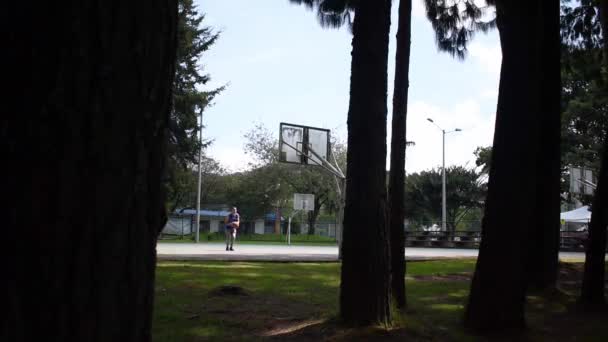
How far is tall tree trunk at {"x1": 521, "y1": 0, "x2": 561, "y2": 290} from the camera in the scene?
9086 millimetres

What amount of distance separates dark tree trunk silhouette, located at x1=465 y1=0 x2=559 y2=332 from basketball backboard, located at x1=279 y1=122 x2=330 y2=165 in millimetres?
15541

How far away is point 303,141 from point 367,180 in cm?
1650

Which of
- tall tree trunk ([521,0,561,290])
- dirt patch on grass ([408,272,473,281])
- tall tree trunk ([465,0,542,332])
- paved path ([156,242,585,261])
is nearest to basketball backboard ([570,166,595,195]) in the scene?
paved path ([156,242,585,261])

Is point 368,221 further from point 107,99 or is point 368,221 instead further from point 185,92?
point 185,92

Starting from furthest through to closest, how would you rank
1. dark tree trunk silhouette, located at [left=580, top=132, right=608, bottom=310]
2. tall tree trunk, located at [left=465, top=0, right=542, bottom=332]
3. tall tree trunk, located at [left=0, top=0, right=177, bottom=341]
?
dark tree trunk silhouette, located at [left=580, top=132, right=608, bottom=310]
tall tree trunk, located at [left=465, top=0, right=542, bottom=332]
tall tree trunk, located at [left=0, top=0, right=177, bottom=341]

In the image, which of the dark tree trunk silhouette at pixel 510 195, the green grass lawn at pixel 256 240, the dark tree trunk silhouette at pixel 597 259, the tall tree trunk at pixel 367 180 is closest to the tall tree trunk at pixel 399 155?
the dark tree trunk silhouette at pixel 510 195

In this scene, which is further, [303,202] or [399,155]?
[303,202]

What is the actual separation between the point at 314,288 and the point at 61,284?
8534 mm

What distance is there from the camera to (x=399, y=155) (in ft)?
26.2

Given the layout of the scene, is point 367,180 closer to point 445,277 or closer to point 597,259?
point 597,259

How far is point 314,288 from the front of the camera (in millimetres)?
9781

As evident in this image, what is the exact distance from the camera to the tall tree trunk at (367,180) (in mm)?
5684

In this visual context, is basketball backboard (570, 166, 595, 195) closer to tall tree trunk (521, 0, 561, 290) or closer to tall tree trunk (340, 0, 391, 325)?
tall tree trunk (521, 0, 561, 290)

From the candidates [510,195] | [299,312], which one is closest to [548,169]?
[510,195]
